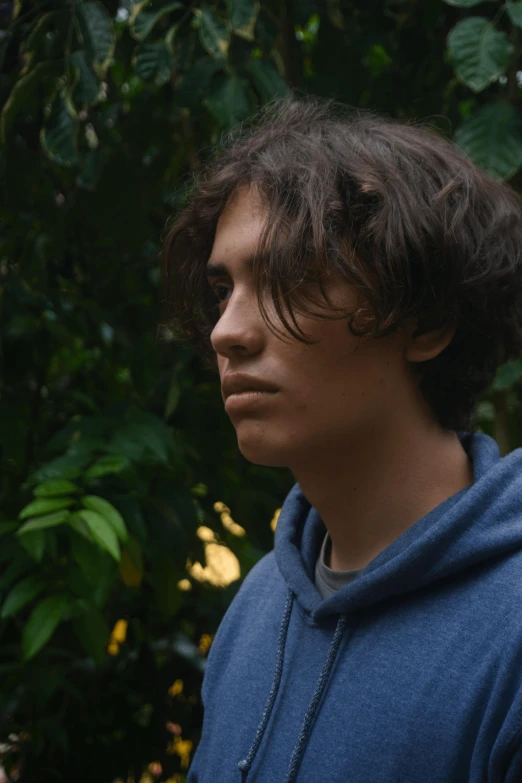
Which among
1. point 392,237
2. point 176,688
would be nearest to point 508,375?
point 392,237

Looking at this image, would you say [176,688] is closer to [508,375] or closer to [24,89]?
[508,375]

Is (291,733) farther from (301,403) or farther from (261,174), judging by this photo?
(261,174)

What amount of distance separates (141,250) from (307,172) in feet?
3.35

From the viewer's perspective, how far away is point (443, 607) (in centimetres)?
95

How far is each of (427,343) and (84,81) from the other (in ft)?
3.11

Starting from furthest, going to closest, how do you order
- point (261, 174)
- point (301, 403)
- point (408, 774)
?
point (261, 174)
point (301, 403)
point (408, 774)

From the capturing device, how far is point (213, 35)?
5.18 ft

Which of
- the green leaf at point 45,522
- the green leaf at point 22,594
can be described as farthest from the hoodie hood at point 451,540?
the green leaf at point 22,594

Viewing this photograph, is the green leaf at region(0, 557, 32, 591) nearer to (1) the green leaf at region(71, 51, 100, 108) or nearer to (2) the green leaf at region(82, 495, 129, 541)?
(2) the green leaf at region(82, 495, 129, 541)

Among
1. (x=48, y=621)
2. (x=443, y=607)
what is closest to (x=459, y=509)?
(x=443, y=607)

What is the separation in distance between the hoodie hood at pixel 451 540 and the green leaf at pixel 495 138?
0.64 m

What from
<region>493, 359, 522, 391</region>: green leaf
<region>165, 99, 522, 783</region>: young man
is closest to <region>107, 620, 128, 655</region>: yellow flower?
<region>165, 99, 522, 783</region>: young man

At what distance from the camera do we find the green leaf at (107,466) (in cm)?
144

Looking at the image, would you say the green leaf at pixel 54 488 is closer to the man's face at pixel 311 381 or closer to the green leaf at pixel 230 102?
the man's face at pixel 311 381
